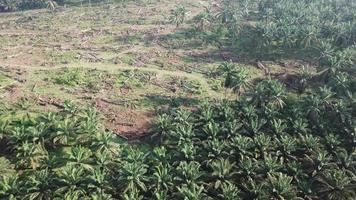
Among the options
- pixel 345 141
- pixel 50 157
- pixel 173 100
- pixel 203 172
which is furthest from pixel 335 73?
pixel 50 157

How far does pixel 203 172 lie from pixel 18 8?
10669cm

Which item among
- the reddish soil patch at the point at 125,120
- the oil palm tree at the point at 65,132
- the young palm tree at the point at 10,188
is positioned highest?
the oil palm tree at the point at 65,132

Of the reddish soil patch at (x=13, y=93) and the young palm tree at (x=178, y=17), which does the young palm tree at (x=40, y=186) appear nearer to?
the reddish soil patch at (x=13, y=93)

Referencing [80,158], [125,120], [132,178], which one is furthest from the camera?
[125,120]

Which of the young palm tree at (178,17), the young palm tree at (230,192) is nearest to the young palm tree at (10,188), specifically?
the young palm tree at (230,192)

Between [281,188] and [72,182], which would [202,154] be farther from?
[72,182]

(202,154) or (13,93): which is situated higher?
(202,154)

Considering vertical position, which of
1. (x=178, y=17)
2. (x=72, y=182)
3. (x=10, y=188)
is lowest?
(x=10, y=188)

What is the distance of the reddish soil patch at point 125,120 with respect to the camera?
62719 millimetres

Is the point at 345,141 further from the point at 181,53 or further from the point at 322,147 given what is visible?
the point at 181,53

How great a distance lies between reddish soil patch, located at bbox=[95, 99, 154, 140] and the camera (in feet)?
206

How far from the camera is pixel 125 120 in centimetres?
6588

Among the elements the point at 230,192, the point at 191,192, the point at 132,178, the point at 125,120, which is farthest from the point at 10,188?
the point at 125,120

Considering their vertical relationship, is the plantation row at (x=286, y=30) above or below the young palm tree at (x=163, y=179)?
above
